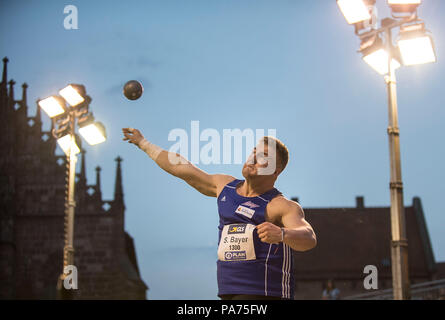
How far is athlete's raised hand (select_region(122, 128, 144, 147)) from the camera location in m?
5.47

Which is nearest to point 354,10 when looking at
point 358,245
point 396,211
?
point 396,211

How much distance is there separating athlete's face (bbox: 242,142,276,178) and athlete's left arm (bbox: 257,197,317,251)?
220mm

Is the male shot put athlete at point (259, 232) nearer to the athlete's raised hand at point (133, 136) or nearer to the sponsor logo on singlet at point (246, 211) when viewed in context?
the sponsor logo on singlet at point (246, 211)

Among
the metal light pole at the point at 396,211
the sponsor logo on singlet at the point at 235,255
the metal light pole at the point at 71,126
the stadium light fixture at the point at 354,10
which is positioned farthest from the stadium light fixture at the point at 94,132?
the sponsor logo on singlet at the point at 235,255

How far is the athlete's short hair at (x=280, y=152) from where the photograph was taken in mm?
4645

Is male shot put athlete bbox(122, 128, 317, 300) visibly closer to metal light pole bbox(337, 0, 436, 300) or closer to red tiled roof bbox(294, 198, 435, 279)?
metal light pole bbox(337, 0, 436, 300)

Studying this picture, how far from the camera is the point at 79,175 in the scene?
3072 cm

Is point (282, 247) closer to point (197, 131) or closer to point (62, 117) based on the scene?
point (197, 131)

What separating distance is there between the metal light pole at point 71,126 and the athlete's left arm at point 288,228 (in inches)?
283

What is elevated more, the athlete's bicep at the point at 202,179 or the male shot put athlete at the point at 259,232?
the athlete's bicep at the point at 202,179

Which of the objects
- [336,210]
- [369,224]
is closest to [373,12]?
[369,224]

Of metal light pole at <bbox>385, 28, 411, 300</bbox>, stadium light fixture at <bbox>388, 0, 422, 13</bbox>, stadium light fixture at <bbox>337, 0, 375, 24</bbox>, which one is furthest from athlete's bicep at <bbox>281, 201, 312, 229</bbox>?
stadium light fixture at <bbox>337, 0, 375, 24</bbox>

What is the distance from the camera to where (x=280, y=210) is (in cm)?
441
